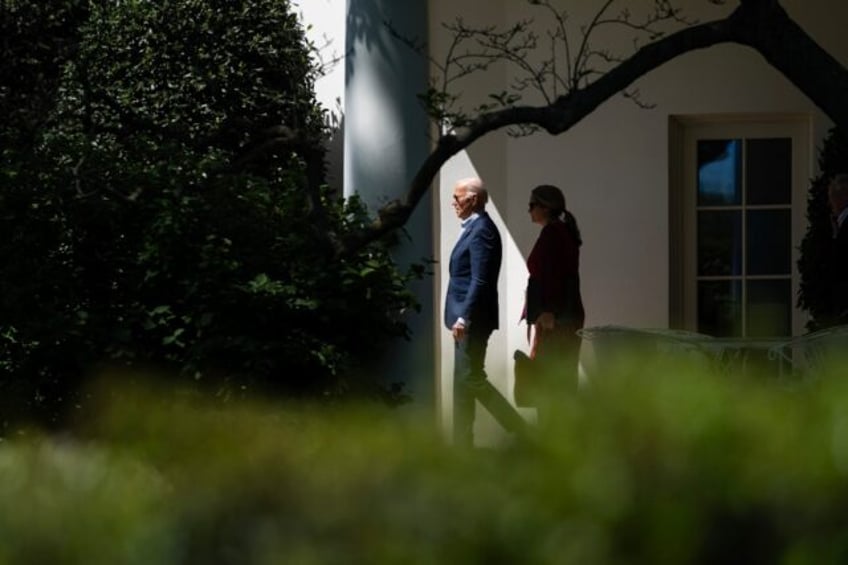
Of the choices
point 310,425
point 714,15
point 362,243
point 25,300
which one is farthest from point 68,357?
point 714,15

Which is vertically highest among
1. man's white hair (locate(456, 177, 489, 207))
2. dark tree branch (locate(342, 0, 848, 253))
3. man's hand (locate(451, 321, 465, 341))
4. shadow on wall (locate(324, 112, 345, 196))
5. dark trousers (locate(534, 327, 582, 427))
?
shadow on wall (locate(324, 112, 345, 196))

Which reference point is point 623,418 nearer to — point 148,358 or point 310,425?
point 310,425

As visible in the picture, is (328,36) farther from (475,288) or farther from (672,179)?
(475,288)

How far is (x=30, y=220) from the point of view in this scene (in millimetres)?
8352

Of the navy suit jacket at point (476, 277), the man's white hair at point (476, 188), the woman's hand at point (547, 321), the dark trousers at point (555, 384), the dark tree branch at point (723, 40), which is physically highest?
the dark tree branch at point (723, 40)

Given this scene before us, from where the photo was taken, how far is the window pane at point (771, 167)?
13.7 metres

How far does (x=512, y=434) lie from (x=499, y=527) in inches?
12.4

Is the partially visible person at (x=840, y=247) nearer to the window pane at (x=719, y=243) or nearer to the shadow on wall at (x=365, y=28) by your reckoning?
the shadow on wall at (x=365, y=28)

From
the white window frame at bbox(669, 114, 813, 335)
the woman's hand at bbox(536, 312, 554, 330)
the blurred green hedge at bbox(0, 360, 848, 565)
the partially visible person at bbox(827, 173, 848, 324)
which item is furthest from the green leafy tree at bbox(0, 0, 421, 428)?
the blurred green hedge at bbox(0, 360, 848, 565)

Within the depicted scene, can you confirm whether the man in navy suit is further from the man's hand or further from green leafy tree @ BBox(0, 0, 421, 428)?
green leafy tree @ BBox(0, 0, 421, 428)

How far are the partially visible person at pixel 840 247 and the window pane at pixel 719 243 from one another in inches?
137

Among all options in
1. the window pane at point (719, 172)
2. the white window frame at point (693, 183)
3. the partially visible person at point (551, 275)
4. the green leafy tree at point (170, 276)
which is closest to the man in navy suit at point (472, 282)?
the partially visible person at point (551, 275)

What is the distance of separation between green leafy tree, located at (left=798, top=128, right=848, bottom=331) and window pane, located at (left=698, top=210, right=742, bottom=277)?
789 mm

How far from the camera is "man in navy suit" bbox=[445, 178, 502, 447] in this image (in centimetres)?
1054
